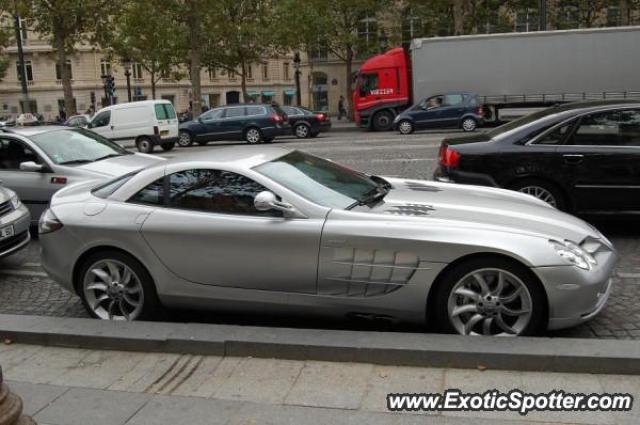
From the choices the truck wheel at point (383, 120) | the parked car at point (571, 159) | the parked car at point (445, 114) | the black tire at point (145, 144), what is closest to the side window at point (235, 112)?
the black tire at point (145, 144)

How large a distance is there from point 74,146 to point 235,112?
15.6 metres

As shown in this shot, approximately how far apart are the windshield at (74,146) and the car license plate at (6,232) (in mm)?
1841

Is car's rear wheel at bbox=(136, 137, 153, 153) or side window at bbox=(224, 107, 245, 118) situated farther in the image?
side window at bbox=(224, 107, 245, 118)

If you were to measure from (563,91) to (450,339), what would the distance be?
23929mm

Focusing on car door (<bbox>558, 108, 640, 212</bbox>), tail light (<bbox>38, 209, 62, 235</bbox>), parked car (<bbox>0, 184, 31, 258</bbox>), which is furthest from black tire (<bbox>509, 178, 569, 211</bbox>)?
parked car (<bbox>0, 184, 31, 258</bbox>)

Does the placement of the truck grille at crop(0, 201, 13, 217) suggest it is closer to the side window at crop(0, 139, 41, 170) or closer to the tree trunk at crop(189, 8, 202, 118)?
the side window at crop(0, 139, 41, 170)

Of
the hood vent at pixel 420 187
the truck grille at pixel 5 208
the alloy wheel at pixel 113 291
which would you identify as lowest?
the alloy wheel at pixel 113 291

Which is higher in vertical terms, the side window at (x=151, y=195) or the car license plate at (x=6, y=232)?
the side window at (x=151, y=195)

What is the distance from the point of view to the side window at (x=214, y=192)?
469 centimetres

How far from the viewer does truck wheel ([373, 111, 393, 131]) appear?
28922 mm

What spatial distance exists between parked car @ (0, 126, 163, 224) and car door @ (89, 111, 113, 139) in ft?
44.5

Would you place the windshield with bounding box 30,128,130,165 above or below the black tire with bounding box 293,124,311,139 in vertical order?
above

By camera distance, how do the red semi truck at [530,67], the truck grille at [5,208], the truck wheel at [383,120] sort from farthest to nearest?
the truck wheel at [383,120]
the red semi truck at [530,67]
the truck grille at [5,208]

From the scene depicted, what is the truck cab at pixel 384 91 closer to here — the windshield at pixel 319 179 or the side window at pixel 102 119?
the side window at pixel 102 119
